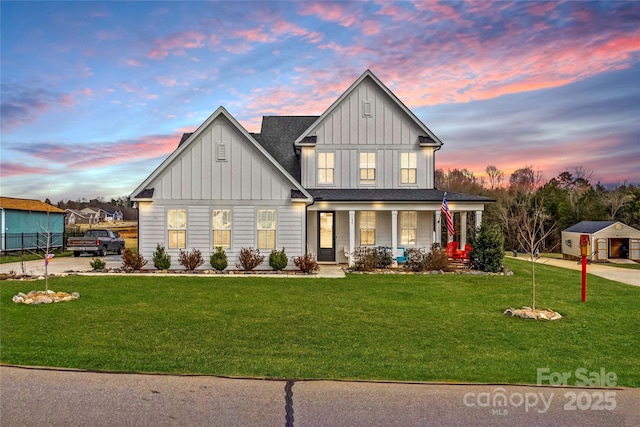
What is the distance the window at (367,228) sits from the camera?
20.3m

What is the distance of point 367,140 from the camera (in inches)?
806

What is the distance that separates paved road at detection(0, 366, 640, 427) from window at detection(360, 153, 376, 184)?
632 inches

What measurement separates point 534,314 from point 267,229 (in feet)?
38.1

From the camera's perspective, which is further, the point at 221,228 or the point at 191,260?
the point at 221,228

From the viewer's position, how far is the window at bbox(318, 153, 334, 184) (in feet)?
67.6

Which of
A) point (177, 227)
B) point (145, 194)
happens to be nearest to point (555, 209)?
point (177, 227)

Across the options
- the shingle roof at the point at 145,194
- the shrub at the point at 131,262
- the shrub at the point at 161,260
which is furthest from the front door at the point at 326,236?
the shrub at the point at 131,262

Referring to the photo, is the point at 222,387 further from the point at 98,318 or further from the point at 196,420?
the point at 98,318

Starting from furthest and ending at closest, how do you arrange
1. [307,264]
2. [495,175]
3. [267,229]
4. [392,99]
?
[495,175] → [392,99] → [267,229] → [307,264]

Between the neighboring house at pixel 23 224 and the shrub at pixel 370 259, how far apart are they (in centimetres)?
2016

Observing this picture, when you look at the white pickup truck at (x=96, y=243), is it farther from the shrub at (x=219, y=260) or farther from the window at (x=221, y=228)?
the shrub at (x=219, y=260)

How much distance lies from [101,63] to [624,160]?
34707 mm

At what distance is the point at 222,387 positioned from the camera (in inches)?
195

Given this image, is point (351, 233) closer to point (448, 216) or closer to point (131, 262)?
point (448, 216)
